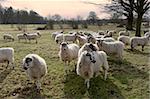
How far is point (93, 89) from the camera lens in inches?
463

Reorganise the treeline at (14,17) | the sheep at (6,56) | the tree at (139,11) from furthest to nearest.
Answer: the treeline at (14,17), the tree at (139,11), the sheep at (6,56)

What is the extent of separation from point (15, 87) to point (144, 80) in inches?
214

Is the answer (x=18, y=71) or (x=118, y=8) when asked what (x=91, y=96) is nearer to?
(x=18, y=71)

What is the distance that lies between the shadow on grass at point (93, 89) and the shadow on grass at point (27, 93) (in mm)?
1092

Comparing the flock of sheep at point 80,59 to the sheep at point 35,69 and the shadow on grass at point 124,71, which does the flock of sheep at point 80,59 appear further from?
the shadow on grass at point 124,71

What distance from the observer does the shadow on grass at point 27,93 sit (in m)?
11.4

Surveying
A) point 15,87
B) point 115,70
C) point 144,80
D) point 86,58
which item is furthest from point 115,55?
point 15,87

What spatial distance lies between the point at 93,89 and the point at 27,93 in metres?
2.59

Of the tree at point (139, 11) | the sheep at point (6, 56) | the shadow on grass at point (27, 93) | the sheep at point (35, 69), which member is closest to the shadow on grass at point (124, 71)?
the sheep at point (35, 69)

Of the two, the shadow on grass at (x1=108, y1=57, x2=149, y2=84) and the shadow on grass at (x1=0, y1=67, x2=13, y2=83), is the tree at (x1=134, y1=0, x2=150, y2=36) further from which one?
the shadow on grass at (x1=0, y1=67, x2=13, y2=83)

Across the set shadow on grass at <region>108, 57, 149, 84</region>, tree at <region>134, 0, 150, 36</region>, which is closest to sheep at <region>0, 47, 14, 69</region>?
shadow on grass at <region>108, 57, 149, 84</region>

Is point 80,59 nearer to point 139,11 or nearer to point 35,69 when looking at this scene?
point 35,69

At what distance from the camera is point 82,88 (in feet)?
39.0

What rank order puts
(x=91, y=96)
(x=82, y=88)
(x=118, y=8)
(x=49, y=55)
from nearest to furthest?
(x=91, y=96) < (x=82, y=88) < (x=49, y=55) < (x=118, y=8)
